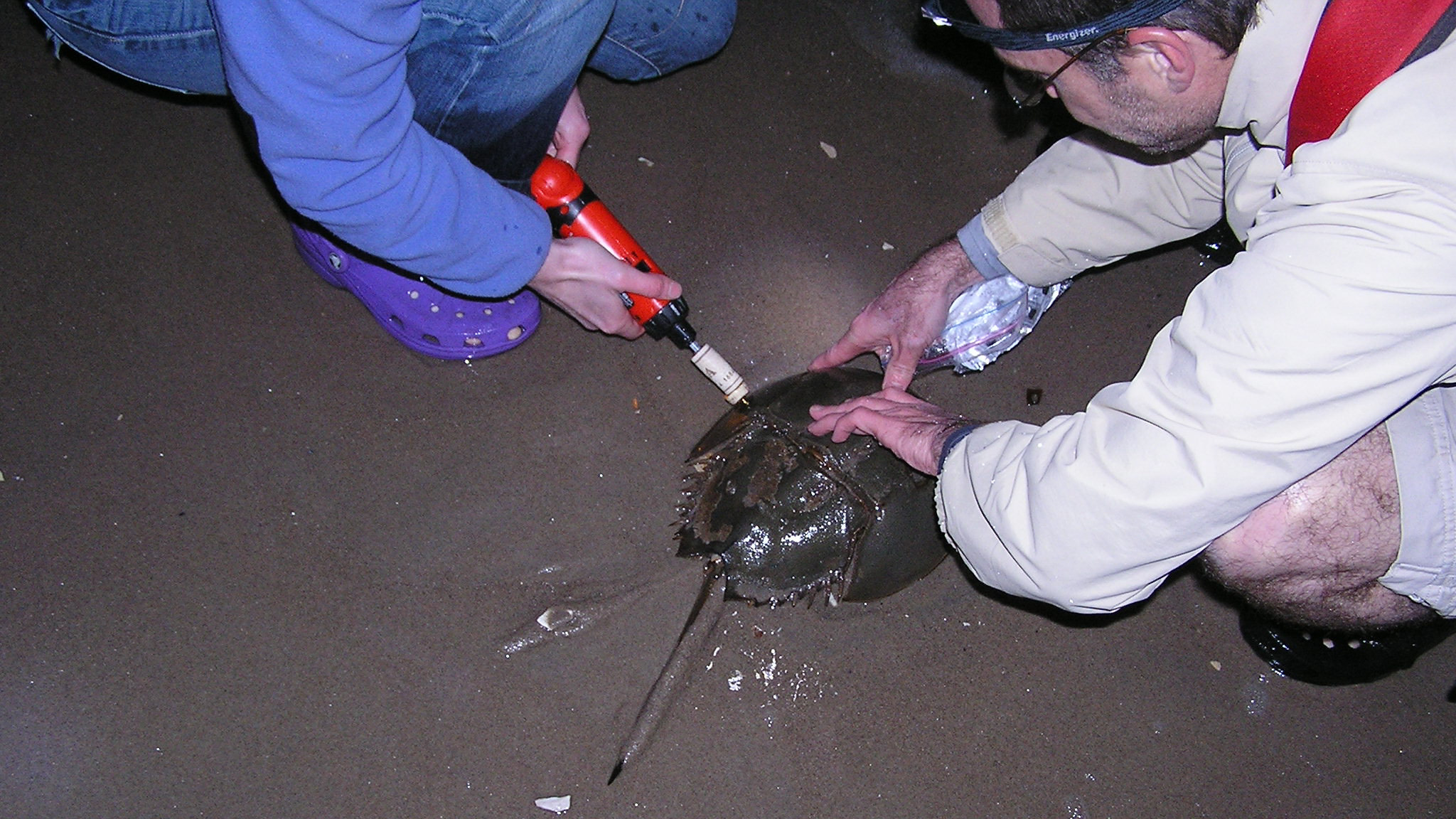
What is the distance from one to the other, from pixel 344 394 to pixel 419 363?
180 millimetres

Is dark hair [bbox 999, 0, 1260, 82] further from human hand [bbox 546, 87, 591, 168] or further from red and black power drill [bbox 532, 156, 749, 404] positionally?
human hand [bbox 546, 87, 591, 168]

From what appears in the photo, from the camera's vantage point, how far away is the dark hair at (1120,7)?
1.18 metres

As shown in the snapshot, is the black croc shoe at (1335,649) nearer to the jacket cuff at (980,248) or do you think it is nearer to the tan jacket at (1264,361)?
the tan jacket at (1264,361)

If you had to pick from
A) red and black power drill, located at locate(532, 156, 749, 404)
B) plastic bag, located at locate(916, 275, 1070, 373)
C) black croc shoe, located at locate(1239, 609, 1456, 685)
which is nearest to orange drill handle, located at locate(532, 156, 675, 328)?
red and black power drill, located at locate(532, 156, 749, 404)

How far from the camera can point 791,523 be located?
190 centimetres

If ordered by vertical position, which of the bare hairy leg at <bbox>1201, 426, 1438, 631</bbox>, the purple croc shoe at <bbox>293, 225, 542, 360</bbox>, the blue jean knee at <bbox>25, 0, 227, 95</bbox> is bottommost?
the bare hairy leg at <bbox>1201, 426, 1438, 631</bbox>

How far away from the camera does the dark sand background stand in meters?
1.89

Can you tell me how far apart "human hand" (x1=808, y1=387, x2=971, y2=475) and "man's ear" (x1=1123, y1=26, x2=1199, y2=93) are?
2.42 feet

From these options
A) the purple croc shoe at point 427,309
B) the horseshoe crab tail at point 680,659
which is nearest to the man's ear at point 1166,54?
the horseshoe crab tail at point 680,659

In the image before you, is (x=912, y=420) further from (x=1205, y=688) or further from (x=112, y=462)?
(x=112, y=462)

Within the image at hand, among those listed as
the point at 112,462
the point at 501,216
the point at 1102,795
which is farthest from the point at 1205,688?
the point at 112,462

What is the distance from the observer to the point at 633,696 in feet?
6.36

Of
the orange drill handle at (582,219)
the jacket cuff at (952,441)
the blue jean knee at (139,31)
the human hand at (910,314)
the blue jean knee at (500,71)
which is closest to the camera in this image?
the blue jean knee at (139,31)

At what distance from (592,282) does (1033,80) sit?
88cm
